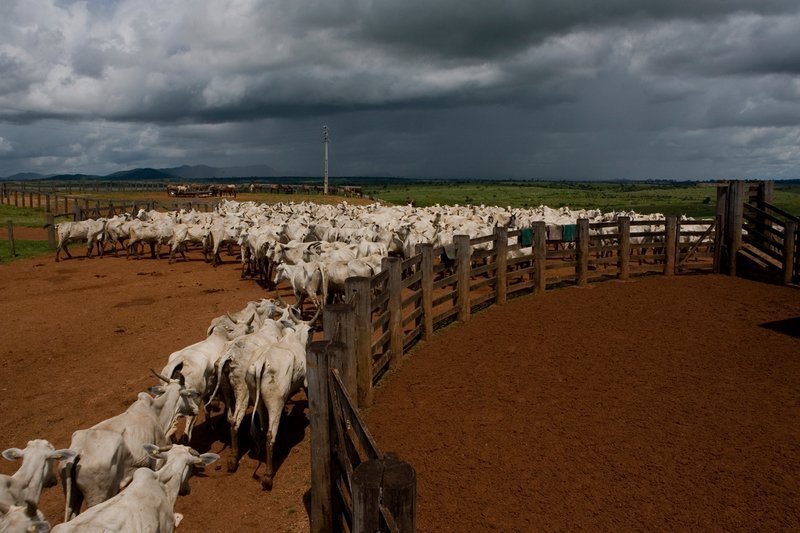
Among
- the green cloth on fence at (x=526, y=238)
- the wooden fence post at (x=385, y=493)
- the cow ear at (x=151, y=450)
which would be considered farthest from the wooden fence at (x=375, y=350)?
the cow ear at (x=151, y=450)

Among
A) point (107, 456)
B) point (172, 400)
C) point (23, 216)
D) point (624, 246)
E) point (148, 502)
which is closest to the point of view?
point (148, 502)

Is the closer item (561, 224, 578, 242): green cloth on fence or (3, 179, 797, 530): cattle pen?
(3, 179, 797, 530): cattle pen

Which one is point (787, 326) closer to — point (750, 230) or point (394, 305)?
point (750, 230)

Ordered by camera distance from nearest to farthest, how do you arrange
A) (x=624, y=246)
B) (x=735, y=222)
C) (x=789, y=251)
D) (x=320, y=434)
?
1. (x=320, y=434)
2. (x=789, y=251)
3. (x=624, y=246)
4. (x=735, y=222)

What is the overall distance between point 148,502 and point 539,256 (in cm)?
1150

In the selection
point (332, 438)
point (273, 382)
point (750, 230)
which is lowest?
point (273, 382)

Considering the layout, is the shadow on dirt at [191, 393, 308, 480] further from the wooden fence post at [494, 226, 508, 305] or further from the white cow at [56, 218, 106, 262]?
the white cow at [56, 218, 106, 262]

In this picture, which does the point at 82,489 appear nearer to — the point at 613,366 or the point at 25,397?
the point at 25,397

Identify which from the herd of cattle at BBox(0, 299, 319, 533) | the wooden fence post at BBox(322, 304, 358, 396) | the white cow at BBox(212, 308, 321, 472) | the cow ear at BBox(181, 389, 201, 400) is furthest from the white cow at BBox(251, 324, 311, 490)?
the wooden fence post at BBox(322, 304, 358, 396)

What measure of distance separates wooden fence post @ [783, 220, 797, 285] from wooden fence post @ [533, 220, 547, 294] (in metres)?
6.38

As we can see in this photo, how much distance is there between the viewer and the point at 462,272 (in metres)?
12.2

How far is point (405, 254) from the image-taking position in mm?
18344

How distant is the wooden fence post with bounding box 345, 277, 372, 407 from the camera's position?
25.6 ft

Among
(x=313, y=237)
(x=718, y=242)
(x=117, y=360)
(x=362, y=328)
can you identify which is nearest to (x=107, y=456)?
(x=362, y=328)
